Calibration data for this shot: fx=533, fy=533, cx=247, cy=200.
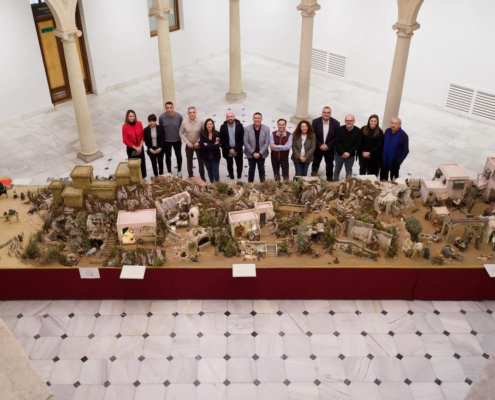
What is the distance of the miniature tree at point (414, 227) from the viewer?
A: 8.70m

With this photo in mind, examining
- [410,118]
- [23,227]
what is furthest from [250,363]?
[410,118]

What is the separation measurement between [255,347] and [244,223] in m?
1.95

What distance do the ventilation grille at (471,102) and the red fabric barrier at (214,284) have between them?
8056 millimetres

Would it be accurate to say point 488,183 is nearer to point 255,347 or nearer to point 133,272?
point 255,347

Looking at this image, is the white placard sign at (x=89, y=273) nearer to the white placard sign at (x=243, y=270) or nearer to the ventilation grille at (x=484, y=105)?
the white placard sign at (x=243, y=270)

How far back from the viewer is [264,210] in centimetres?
890

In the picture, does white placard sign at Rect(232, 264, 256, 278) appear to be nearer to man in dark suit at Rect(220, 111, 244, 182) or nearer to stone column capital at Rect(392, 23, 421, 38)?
man in dark suit at Rect(220, 111, 244, 182)

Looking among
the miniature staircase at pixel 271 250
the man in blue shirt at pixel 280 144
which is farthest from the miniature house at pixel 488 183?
the miniature staircase at pixel 271 250

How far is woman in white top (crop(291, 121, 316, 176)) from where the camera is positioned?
10.6 metres

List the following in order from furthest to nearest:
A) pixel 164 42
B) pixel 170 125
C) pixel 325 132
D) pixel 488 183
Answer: pixel 164 42, pixel 170 125, pixel 325 132, pixel 488 183

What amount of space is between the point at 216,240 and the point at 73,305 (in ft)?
8.64

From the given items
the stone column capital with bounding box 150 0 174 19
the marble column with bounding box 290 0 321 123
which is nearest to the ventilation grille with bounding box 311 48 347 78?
the marble column with bounding box 290 0 321 123

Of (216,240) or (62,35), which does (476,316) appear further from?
(62,35)

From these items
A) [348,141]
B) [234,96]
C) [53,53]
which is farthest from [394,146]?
[53,53]
